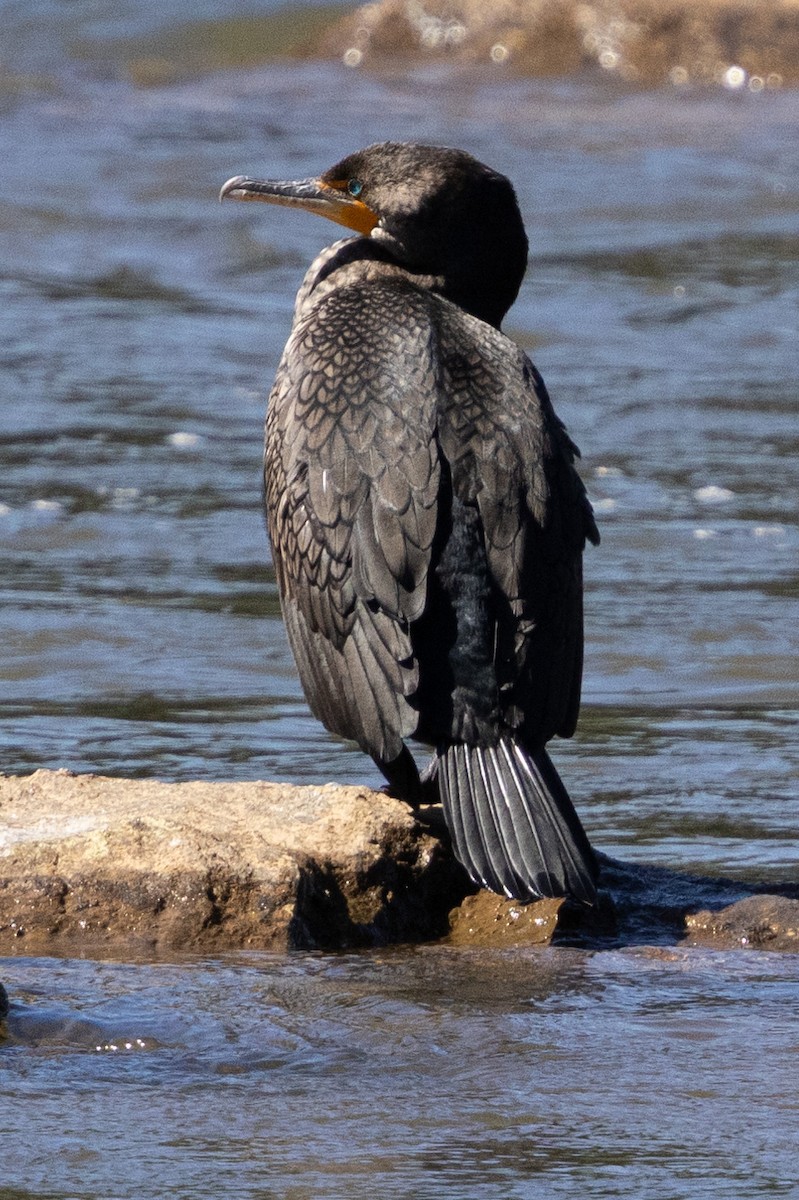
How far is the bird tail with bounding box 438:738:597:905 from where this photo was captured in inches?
149

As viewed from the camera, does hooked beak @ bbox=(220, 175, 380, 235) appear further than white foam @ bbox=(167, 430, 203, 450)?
No

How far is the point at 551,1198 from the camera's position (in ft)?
8.89

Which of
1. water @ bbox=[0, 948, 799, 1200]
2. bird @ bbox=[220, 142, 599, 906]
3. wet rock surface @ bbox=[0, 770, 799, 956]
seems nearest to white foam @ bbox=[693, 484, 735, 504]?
bird @ bbox=[220, 142, 599, 906]

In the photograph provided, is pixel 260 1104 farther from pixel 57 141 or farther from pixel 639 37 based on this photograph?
pixel 639 37

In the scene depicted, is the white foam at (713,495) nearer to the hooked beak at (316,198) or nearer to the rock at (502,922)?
the hooked beak at (316,198)

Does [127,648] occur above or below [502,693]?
below

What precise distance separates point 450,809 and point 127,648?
2573 millimetres

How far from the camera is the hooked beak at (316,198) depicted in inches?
186

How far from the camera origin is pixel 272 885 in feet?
12.4

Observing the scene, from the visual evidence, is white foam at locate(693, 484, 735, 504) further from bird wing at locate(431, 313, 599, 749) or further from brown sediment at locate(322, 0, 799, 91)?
brown sediment at locate(322, 0, 799, 91)

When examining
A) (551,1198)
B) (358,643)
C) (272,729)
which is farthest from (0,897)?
(272,729)

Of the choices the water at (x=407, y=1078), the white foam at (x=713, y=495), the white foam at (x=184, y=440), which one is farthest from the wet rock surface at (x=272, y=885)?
the white foam at (x=184, y=440)

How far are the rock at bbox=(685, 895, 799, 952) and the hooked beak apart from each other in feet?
5.48

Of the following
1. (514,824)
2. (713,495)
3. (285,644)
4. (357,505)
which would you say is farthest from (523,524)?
(713,495)
